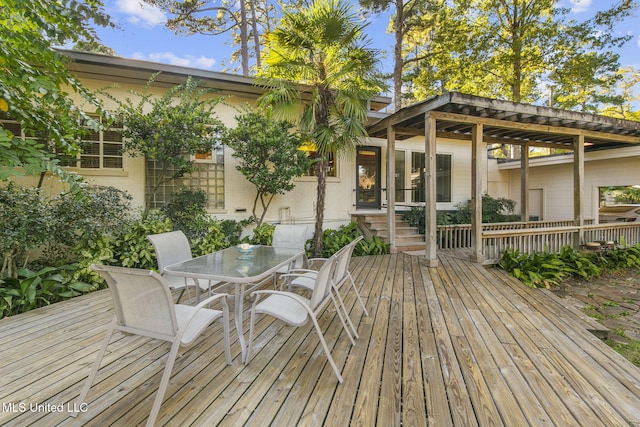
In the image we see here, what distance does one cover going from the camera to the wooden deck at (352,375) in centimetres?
175

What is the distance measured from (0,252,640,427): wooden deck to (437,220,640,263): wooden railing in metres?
2.60

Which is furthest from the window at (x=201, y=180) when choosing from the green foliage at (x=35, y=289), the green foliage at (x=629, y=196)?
the green foliage at (x=629, y=196)

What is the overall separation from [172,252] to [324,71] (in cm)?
424

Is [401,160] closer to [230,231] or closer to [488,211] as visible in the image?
[488,211]

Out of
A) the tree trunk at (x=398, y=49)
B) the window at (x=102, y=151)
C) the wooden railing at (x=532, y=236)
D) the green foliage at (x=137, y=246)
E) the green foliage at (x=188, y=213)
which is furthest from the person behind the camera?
the tree trunk at (x=398, y=49)

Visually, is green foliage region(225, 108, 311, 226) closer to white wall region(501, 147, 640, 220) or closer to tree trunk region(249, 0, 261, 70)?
tree trunk region(249, 0, 261, 70)

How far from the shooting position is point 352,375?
7.02ft

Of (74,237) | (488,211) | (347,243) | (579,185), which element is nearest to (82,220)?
(74,237)

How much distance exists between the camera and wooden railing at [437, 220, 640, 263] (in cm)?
582

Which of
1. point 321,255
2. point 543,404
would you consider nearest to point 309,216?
point 321,255

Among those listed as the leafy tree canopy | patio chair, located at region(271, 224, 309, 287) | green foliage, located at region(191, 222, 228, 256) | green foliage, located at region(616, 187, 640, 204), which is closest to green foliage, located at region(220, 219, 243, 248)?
green foliage, located at region(191, 222, 228, 256)

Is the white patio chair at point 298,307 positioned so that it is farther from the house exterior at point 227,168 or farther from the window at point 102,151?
the window at point 102,151

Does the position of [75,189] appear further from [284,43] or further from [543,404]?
[543,404]

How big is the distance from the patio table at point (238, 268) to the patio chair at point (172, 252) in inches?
10.0
